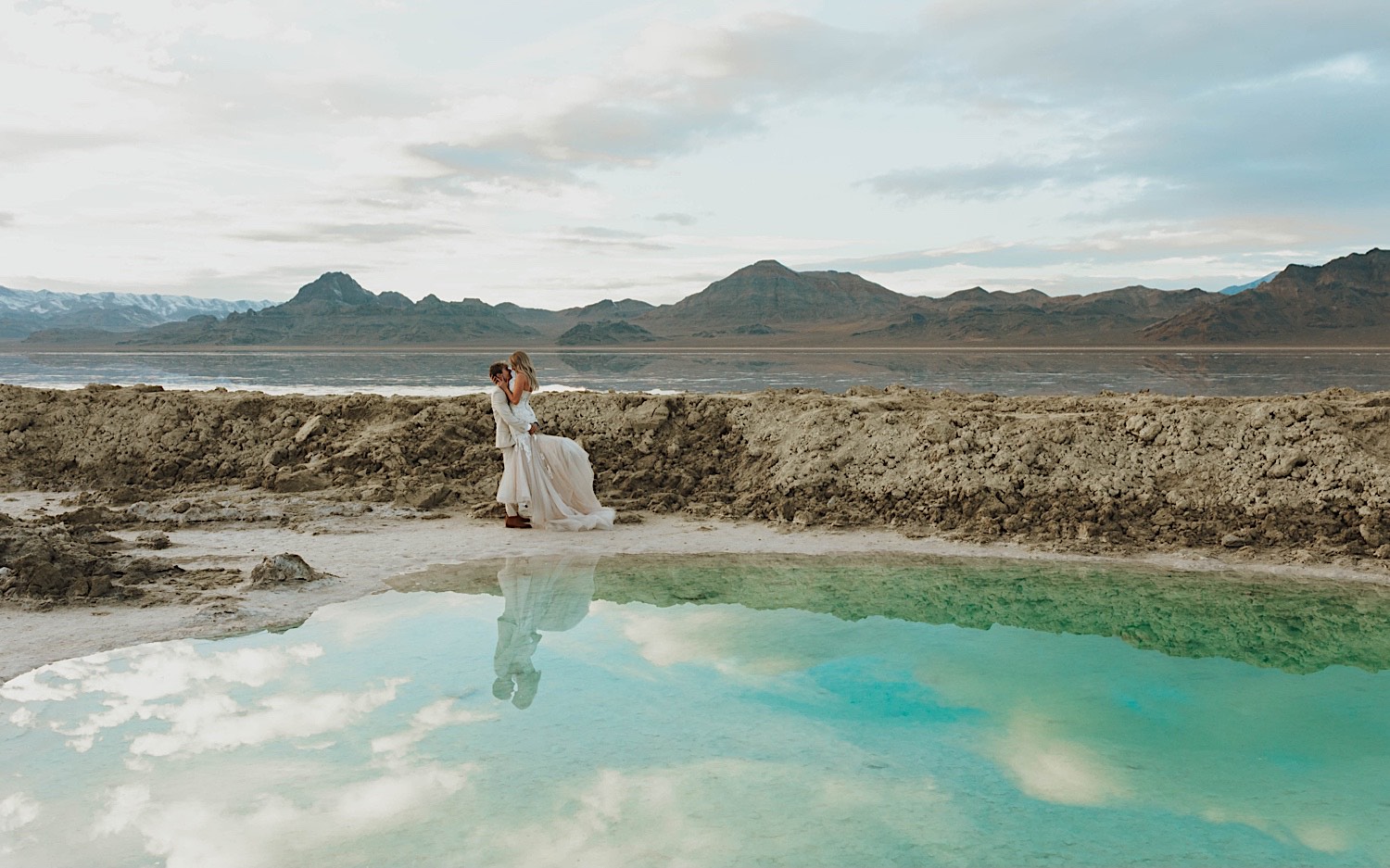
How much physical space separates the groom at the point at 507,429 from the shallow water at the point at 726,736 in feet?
7.43

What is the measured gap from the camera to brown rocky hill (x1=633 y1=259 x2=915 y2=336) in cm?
12450

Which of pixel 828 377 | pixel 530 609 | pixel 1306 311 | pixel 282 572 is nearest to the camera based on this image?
pixel 530 609

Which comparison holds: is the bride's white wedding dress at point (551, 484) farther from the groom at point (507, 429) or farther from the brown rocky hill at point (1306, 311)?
the brown rocky hill at point (1306, 311)

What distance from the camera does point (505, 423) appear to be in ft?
31.6

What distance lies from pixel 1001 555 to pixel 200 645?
6.29m

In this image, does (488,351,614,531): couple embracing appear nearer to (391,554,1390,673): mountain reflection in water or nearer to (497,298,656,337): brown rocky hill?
(391,554,1390,673): mountain reflection in water

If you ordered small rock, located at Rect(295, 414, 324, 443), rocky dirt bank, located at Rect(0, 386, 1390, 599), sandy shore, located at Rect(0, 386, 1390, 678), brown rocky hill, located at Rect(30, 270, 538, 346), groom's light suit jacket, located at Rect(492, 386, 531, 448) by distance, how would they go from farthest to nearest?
brown rocky hill, located at Rect(30, 270, 538, 346)
small rock, located at Rect(295, 414, 324, 443)
groom's light suit jacket, located at Rect(492, 386, 531, 448)
rocky dirt bank, located at Rect(0, 386, 1390, 599)
sandy shore, located at Rect(0, 386, 1390, 678)

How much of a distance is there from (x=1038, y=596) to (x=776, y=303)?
128 metres

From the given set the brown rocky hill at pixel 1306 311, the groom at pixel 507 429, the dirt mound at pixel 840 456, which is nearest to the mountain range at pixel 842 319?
the brown rocky hill at pixel 1306 311

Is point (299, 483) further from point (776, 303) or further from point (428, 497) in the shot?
point (776, 303)

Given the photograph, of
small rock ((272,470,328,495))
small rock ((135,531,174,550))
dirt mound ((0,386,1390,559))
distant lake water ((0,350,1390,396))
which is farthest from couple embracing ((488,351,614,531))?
distant lake water ((0,350,1390,396))

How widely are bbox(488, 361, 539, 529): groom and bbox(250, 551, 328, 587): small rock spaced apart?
2.28m

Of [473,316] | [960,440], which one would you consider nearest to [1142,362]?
[960,440]

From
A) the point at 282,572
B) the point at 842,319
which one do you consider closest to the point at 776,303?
the point at 842,319
